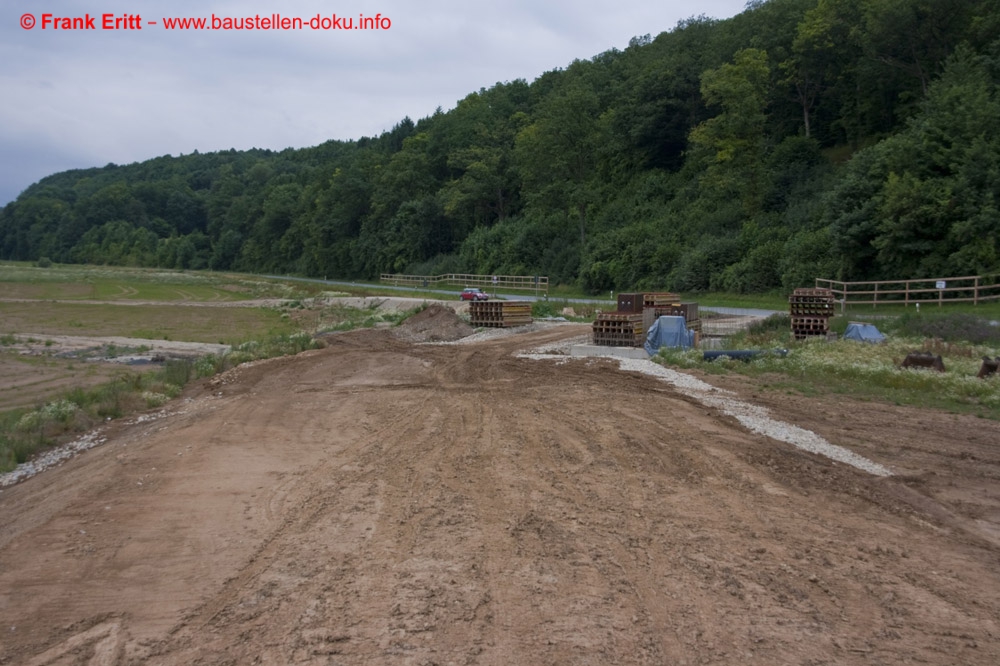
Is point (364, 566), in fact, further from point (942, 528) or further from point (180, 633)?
point (942, 528)

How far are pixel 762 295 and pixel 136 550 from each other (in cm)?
3800

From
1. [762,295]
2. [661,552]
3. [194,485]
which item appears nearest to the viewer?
[661,552]

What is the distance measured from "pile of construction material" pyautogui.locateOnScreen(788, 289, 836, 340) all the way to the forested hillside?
445 inches

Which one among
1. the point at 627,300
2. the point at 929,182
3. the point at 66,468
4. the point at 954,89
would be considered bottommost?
the point at 66,468

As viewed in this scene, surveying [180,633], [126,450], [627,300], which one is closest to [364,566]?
[180,633]

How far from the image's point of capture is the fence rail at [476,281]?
192ft

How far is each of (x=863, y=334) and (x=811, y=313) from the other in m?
2.29

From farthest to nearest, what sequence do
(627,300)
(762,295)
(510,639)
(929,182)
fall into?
(762,295) → (929,182) → (627,300) → (510,639)

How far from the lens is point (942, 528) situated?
8531 mm

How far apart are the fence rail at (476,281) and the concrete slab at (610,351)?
28.1 meters

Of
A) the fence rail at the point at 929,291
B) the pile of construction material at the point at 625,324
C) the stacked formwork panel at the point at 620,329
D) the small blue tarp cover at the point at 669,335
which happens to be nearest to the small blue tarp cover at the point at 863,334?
the small blue tarp cover at the point at 669,335

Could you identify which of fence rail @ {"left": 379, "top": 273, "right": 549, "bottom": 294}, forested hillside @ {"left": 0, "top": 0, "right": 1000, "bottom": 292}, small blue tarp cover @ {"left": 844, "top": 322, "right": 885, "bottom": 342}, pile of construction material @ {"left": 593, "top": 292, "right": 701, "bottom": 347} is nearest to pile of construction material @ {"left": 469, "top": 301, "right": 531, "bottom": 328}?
pile of construction material @ {"left": 593, "top": 292, "right": 701, "bottom": 347}

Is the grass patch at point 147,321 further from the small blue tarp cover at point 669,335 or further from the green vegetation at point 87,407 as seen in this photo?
the small blue tarp cover at point 669,335

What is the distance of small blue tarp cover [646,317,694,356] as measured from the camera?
22.7 metres
